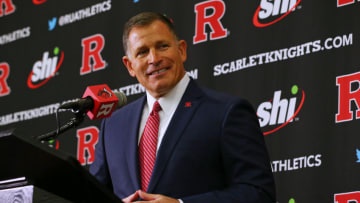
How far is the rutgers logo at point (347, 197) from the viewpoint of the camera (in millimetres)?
3091

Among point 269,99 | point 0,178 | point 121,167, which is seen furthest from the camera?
point 269,99

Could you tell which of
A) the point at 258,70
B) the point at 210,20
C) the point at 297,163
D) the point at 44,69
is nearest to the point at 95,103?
the point at 297,163

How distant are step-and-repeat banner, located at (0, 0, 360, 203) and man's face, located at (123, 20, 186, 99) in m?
0.60

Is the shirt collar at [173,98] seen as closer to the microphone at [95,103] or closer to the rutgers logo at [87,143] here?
the microphone at [95,103]

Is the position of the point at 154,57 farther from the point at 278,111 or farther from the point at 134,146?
the point at 278,111

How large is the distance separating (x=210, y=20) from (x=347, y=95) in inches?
44.9

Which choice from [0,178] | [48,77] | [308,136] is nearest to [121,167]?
[0,178]

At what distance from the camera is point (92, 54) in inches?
183

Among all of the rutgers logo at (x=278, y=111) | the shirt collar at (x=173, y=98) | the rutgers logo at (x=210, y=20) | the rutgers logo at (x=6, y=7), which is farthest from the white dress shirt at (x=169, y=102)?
the rutgers logo at (x=6, y=7)

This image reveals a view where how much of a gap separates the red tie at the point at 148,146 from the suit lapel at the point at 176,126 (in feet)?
0.24

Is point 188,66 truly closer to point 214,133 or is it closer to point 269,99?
point 269,99

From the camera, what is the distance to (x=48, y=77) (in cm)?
486

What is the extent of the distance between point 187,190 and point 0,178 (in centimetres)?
82

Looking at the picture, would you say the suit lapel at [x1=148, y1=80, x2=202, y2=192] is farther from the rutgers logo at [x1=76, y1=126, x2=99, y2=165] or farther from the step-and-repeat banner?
the rutgers logo at [x1=76, y1=126, x2=99, y2=165]
